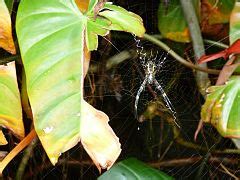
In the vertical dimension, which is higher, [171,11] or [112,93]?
[171,11]

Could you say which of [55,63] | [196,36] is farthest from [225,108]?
[55,63]

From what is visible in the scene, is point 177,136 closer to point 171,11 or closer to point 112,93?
point 112,93

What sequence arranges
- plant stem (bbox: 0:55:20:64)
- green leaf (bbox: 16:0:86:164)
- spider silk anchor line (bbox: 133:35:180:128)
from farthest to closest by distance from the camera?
spider silk anchor line (bbox: 133:35:180:128) → plant stem (bbox: 0:55:20:64) → green leaf (bbox: 16:0:86:164)

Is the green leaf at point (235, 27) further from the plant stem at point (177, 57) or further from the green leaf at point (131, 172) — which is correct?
the green leaf at point (131, 172)

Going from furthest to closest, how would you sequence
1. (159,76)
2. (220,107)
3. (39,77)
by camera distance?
(159,76) → (220,107) → (39,77)

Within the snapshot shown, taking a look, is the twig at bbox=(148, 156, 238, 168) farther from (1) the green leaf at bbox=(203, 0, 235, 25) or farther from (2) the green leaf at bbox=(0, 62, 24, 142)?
(2) the green leaf at bbox=(0, 62, 24, 142)

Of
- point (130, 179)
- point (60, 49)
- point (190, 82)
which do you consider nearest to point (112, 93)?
point (190, 82)

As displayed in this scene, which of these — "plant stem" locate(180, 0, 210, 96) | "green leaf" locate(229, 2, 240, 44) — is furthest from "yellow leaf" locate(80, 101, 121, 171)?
"plant stem" locate(180, 0, 210, 96)


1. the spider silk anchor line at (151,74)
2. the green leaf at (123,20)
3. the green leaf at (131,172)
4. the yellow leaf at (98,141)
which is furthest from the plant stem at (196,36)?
the yellow leaf at (98,141)
